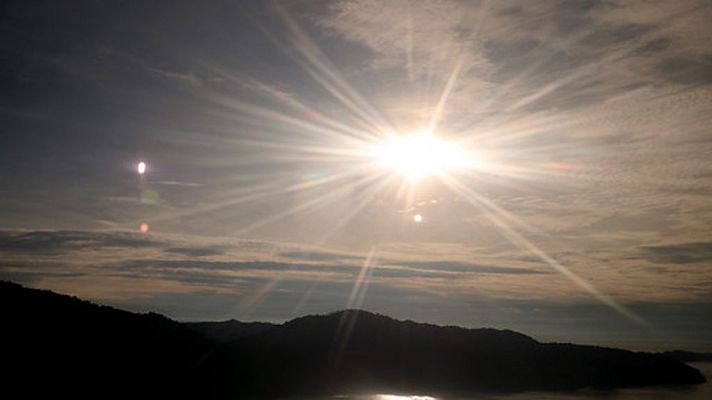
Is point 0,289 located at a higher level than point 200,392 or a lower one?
higher

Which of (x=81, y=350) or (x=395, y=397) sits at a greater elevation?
(x=81, y=350)

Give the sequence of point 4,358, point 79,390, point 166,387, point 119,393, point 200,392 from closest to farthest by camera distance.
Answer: point 4,358 → point 79,390 → point 119,393 → point 166,387 → point 200,392

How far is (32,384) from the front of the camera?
95.6m

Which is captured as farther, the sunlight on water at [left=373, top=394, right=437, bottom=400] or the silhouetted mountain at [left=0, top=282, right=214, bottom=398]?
the sunlight on water at [left=373, top=394, right=437, bottom=400]

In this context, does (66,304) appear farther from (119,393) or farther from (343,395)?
(343,395)

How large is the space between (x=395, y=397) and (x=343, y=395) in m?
18.4

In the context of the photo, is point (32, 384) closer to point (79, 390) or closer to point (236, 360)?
point (79, 390)

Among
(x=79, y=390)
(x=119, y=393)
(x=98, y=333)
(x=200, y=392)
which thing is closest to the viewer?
(x=79, y=390)

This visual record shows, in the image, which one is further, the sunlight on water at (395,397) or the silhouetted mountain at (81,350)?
the sunlight on water at (395,397)

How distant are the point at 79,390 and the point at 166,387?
3194 centimetres

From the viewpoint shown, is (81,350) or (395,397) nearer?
(81,350)

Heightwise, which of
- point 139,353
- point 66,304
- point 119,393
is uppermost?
point 66,304

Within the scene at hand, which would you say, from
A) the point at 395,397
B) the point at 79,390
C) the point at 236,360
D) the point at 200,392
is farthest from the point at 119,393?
the point at 395,397

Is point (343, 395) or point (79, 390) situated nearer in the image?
point (79, 390)
